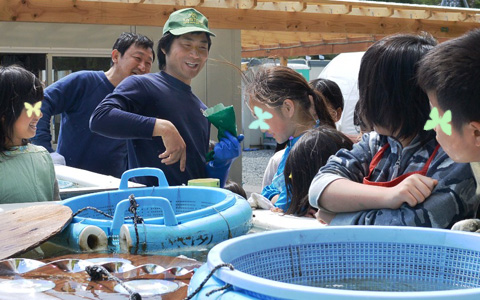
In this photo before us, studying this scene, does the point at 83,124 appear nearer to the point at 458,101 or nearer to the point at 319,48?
the point at 458,101

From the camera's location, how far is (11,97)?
10.2ft

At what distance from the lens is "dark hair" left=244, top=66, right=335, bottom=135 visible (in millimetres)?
3168

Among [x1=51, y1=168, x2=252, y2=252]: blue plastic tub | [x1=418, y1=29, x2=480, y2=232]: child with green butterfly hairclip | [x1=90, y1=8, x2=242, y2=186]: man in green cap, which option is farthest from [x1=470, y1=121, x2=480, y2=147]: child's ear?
[x1=90, y1=8, x2=242, y2=186]: man in green cap

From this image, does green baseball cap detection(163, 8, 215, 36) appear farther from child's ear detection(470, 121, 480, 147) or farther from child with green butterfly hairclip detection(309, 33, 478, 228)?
child's ear detection(470, 121, 480, 147)

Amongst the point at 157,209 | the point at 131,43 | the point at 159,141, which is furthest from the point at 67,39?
the point at 157,209

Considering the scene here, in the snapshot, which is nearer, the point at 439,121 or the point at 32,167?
the point at 439,121

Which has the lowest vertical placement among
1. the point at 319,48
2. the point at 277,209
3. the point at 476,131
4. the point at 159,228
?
the point at 277,209

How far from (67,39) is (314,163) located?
651cm

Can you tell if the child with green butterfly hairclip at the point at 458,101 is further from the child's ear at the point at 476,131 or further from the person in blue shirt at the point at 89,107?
the person in blue shirt at the point at 89,107

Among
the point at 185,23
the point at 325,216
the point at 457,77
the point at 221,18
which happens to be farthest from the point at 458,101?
the point at 221,18

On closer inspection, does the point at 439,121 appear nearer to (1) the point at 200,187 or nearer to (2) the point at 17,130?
(1) the point at 200,187

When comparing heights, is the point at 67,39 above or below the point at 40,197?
above

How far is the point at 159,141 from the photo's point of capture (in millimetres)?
3564

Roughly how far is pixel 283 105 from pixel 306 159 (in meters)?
0.44
